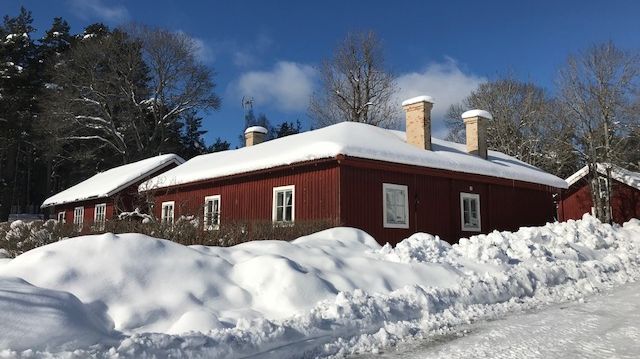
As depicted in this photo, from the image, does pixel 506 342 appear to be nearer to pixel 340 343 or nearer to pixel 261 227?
pixel 340 343

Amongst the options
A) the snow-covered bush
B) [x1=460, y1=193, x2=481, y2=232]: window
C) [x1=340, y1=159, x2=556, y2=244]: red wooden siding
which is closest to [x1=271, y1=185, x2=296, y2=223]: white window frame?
[x1=340, y1=159, x2=556, y2=244]: red wooden siding

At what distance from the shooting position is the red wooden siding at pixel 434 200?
14875 millimetres

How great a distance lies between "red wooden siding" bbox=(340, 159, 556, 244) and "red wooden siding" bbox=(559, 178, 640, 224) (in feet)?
27.0

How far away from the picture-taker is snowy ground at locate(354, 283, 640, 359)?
208 inches

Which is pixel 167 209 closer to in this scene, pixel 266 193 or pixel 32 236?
pixel 266 193

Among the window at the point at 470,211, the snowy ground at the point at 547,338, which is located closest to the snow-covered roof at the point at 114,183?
the window at the point at 470,211

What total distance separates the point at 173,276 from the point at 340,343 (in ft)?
7.46

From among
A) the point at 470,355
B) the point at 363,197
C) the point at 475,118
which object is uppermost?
the point at 475,118

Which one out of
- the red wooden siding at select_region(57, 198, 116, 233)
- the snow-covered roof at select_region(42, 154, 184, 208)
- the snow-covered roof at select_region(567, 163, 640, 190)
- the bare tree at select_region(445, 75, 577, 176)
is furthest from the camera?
the bare tree at select_region(445, 75, 577, 176)

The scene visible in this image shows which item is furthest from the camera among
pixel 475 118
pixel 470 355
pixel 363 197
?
pixel 475 118

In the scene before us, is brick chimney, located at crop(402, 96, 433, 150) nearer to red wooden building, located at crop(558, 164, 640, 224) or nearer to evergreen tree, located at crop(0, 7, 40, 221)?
red wooden building, located at crop(558, 164, 640, 224)

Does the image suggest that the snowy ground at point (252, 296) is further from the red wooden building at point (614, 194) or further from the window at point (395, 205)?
the red wooden building at point (614, 194)

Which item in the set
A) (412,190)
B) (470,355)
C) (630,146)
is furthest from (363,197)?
(630,146)

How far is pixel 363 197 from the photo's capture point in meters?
15.0
